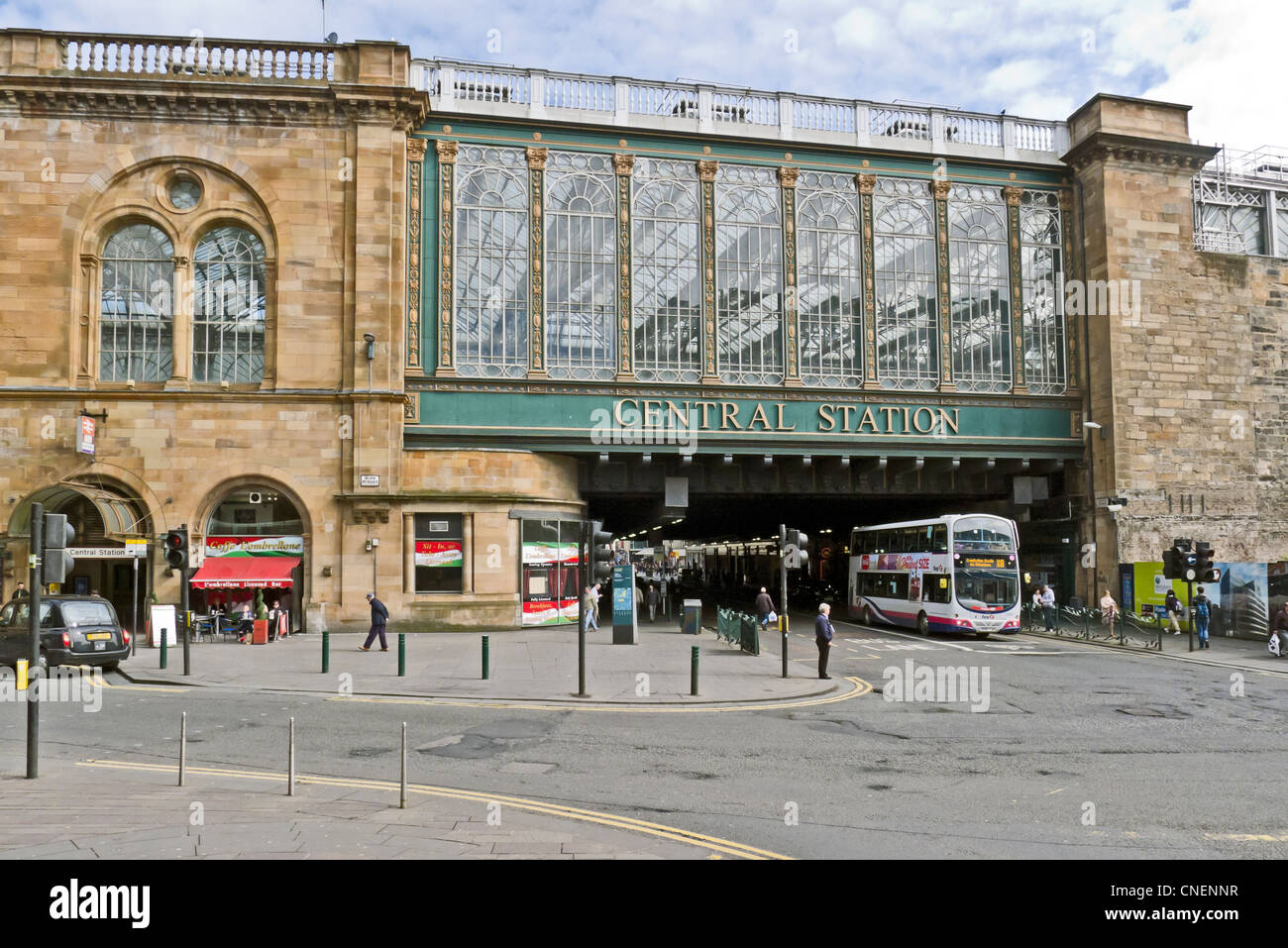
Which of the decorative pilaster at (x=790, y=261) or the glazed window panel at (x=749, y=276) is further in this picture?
the decorative pilaster at (x=790, y=261)

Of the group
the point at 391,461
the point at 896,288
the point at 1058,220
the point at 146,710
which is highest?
the point at 1058,220

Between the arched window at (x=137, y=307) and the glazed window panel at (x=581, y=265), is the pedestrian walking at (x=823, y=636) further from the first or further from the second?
the arched window at (x=137, y=307)

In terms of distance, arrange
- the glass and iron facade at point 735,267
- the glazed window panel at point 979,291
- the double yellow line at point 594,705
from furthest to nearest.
→ the glazed window panel at point 979,291 < the glass and iron facade at point 735,267 < the double yellow line at point 594,705

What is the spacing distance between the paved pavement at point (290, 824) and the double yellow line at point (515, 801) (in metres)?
0.02

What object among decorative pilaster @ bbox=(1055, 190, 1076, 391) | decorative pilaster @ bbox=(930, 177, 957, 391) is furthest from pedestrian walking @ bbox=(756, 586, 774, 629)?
decorative pilaster @ bbox=(1055, 190, 1076, 391)

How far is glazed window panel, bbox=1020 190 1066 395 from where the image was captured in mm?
34906

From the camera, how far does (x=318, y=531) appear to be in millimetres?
28266

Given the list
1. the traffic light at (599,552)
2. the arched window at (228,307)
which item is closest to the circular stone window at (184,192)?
the arched window at (228,307)

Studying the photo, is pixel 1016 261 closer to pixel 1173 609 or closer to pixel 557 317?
pixel 1173 609

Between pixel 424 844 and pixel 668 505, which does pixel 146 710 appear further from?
pixel 668 505

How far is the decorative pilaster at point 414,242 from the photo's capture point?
3014cm

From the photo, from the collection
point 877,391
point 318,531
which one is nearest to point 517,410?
point 318,531

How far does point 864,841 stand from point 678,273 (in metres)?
26.1

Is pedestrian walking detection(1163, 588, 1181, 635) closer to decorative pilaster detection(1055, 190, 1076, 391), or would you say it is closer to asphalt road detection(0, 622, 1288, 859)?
decorative pilaster detection(1055, 190, 1076, 391)
